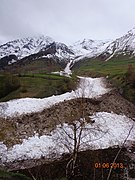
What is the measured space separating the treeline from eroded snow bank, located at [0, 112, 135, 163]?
17321mm

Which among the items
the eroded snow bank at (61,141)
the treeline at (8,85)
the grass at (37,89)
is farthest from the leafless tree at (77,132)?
the treeline at (8,85)

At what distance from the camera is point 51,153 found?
1104 inches

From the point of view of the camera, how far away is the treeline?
1870 inches

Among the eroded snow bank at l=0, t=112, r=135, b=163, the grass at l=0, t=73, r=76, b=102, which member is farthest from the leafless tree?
the grass at l=0, t=73, r=76, b=102

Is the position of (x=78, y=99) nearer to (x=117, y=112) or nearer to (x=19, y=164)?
(x=117, y=112)

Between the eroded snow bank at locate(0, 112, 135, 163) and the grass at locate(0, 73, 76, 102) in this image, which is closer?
the eroded snow bank at locate(0, 112, 135, 163)

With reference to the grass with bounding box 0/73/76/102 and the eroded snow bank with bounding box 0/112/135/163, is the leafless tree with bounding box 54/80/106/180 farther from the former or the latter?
the grass with bounding box 0/73/76/102

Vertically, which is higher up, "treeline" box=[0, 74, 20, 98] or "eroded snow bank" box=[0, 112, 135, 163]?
"treeline" box=[0, 74, 20, 98]

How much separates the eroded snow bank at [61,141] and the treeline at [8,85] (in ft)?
56.8

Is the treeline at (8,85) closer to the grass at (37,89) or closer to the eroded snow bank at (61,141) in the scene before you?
the grass at (37,89)

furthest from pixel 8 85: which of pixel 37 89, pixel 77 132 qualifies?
pixel 77 132

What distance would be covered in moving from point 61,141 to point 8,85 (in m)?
22.3

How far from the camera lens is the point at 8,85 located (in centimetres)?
4822

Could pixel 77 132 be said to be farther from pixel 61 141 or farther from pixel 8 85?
pixel 8 85
